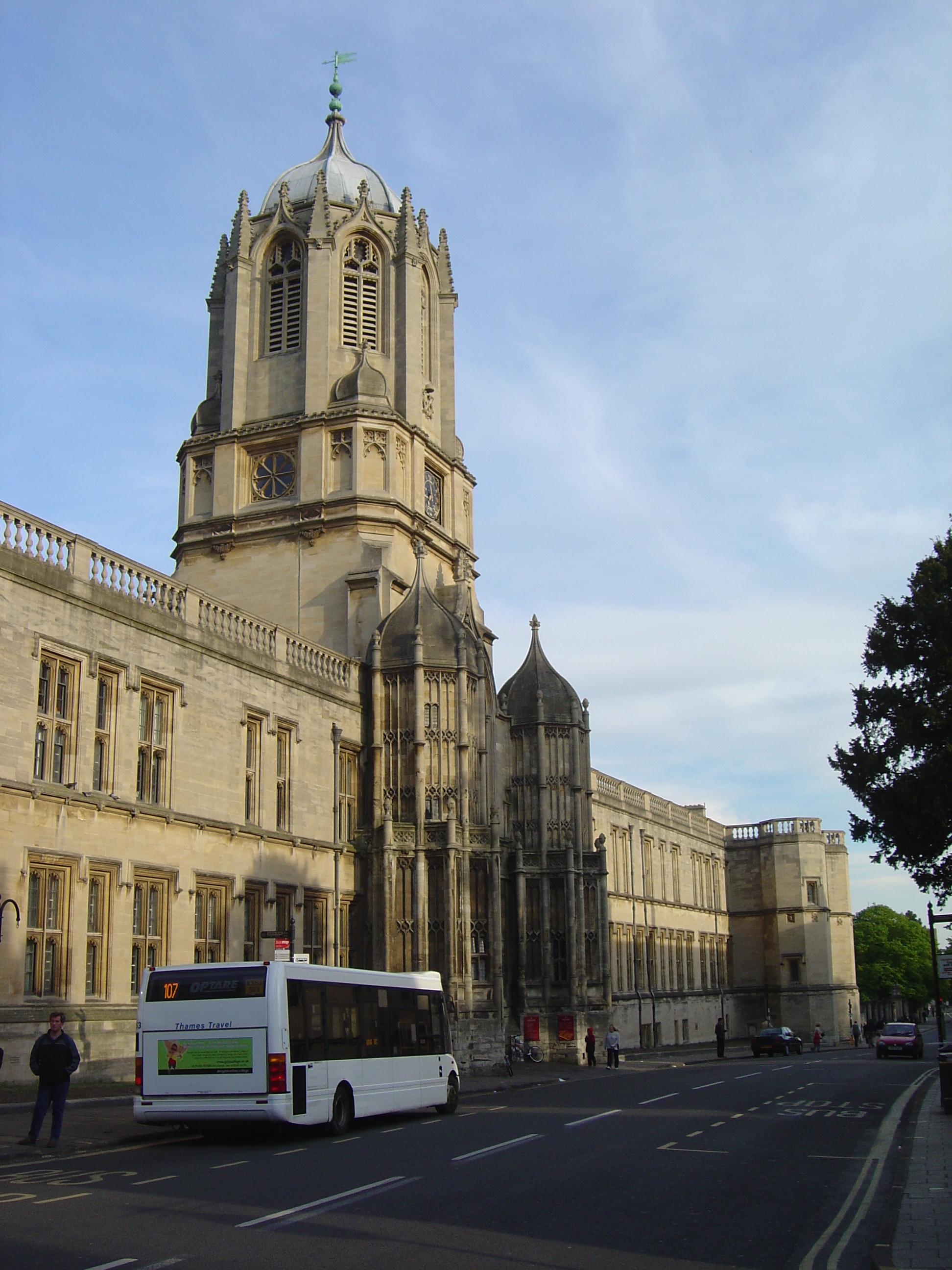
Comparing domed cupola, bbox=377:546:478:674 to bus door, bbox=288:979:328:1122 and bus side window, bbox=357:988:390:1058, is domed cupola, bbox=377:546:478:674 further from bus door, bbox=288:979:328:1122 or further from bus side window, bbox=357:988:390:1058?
bus door, bbox=288:979:328:1122

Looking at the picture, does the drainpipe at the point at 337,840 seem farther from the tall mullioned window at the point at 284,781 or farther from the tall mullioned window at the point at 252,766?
the tall mullioned window at the point at 252,766

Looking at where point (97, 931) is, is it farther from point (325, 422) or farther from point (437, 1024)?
point (325, 422)

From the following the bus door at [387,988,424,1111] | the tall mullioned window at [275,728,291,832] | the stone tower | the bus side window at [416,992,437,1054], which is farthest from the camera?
the stone tower

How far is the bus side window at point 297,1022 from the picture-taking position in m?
16.8

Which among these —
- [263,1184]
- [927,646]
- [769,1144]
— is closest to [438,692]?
[927,646]

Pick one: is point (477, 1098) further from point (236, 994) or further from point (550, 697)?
point (550, 697)

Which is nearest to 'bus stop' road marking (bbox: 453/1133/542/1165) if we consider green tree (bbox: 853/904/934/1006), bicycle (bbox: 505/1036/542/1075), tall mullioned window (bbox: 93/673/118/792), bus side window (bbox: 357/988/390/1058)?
bus side window (bbox: 357/988/390/1058)

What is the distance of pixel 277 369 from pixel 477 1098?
2470cm

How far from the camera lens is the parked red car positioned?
49.5 m

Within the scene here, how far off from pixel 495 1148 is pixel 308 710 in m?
17.9

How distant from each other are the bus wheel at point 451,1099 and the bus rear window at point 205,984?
6.60 m

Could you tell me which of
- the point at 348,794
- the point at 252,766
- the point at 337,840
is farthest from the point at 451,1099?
the point at 348,794

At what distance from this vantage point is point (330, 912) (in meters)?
33.0

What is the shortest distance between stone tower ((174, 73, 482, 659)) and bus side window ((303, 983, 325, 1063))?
66.1ft
